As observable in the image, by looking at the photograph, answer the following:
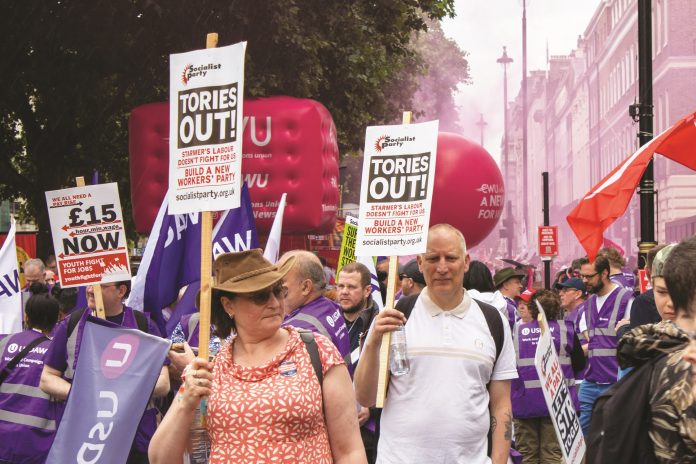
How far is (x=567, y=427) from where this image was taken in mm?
6934

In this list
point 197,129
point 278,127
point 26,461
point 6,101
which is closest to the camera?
point 197,129

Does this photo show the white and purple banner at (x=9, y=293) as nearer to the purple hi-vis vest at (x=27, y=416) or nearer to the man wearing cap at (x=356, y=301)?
the purple hi-vis vest at (x=27, y=416)

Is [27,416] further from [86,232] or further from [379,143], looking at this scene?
[379,143]

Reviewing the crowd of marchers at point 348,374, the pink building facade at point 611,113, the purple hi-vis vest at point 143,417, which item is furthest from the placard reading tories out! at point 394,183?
the pink building facade at point 611,113

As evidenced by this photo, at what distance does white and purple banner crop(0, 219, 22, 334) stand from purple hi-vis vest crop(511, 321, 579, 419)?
417cm

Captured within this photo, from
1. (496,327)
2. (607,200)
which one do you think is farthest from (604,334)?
(496,327)

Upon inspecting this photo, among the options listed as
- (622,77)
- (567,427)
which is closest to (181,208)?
(567,427)

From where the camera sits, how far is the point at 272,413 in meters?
3.88

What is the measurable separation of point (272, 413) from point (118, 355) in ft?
8.42

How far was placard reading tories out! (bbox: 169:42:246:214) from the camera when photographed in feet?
15.7

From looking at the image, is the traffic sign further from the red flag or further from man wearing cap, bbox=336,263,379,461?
man wearing cap, bbox=336,263,379,461

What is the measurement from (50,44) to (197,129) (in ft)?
46.6

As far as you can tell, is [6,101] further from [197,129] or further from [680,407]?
[680,407]

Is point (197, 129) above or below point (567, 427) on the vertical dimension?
above
